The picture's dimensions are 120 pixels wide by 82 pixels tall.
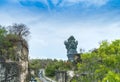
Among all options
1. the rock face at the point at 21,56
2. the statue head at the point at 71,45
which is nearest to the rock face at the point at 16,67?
the rock face at the point at 21,56

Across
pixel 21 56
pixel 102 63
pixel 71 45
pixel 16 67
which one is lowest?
pixel 102 63

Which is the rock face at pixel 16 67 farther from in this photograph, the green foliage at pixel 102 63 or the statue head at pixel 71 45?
the statue head at pixel 71 45

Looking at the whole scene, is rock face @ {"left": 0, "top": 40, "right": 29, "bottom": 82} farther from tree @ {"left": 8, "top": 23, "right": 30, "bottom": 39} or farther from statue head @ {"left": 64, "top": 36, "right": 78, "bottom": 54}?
statue head @ {"left": 64, "top": 36, "right": 78, "bottom": 54}

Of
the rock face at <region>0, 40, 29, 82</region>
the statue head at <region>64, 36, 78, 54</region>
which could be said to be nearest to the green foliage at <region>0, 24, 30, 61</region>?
the rock face at <region>0, 40, 29, 82</region>

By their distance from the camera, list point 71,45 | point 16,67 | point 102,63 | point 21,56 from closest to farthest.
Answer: point 102,63 → point 16,67 → point 21,56 → point 71,45

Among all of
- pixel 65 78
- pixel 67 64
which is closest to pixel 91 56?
pixel 65 78

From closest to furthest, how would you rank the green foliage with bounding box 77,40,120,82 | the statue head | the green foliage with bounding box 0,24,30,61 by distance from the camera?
1. the green foliage with bounding box 77,40,120,82
2. the green foliage with bounding box 0,24,30,61
3. the statue head

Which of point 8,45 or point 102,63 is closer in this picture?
point 102,63

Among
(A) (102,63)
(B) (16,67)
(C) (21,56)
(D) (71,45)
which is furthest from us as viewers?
(D) (71,45)

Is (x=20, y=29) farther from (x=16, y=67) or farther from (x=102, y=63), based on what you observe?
(x=102, y=63)

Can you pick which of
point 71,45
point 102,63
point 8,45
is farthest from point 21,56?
point 71,45

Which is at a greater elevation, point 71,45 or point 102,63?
point 71,45

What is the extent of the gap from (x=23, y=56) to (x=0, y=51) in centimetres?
394

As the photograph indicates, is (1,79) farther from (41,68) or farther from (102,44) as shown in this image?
(41,68)
